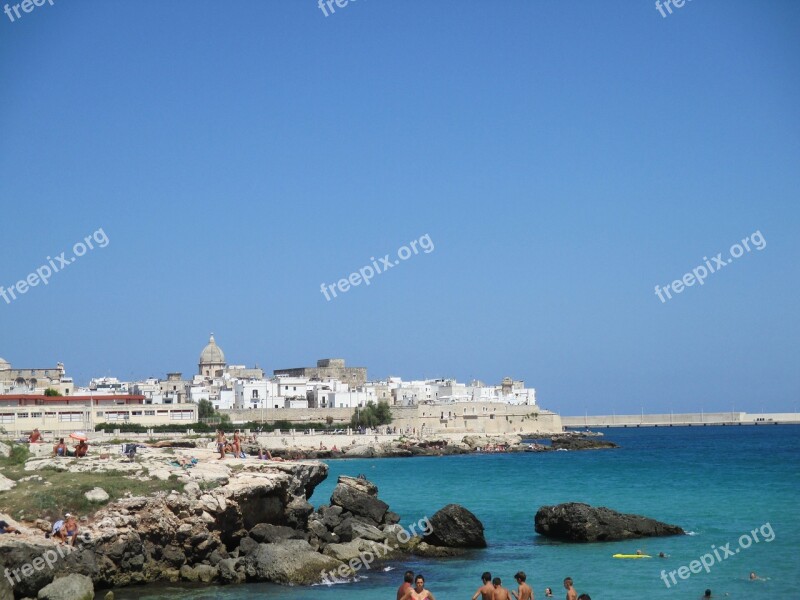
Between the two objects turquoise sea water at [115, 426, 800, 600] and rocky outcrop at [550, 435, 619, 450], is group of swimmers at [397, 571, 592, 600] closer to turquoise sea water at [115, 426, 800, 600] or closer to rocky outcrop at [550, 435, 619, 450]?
turquoise sea water at [115, 426, 800, 600]

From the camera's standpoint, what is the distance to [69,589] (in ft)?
64.5

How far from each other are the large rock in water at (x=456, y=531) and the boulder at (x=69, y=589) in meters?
10.7

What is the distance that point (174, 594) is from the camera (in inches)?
848

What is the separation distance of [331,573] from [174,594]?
12.6 ft

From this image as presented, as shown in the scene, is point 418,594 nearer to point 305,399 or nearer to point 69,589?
point 69,589

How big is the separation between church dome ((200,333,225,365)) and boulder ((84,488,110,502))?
122 m

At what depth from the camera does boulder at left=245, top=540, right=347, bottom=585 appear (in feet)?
75.9

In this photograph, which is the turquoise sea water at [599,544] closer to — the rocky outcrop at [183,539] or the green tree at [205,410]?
the rocky outcrop at [183,539]

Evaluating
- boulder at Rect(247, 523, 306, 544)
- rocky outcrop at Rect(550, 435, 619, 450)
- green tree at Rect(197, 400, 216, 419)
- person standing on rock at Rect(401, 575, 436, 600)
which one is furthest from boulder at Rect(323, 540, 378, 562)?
rocky outcrop at Rect(550, 435, 619, 450)

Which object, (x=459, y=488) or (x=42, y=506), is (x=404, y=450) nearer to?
(x=459, y=488)

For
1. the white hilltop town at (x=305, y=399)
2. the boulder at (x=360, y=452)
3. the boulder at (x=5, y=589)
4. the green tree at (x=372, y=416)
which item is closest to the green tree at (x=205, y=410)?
the white hilltop town at (x=305, y=399)

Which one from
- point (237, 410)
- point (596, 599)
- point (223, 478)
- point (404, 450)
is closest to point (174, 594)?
point (223, 478)

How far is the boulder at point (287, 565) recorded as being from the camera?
23.1 meters

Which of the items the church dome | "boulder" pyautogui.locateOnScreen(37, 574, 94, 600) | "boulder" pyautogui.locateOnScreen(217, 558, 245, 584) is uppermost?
the church dome
